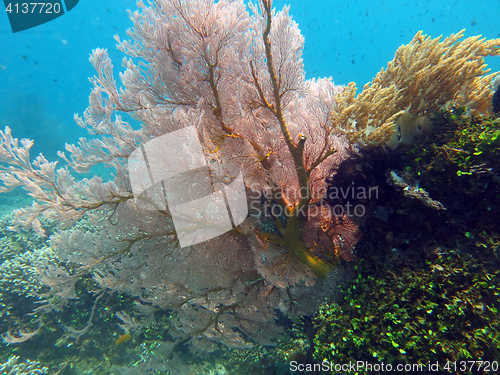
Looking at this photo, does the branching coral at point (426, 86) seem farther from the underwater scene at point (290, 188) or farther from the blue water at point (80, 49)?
the blue water at point (80, 49)

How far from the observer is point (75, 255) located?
3.91m

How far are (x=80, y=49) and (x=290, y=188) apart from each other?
77270 mm

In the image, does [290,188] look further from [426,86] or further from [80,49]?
[80,49]

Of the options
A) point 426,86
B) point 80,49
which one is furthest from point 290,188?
point 80,49

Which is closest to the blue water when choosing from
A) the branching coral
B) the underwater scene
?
the underwater scene

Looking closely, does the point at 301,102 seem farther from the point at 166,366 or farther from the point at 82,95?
the point at 82,95

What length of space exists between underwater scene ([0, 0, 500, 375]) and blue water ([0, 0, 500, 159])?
244 cm

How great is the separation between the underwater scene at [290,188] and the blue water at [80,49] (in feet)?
8.00

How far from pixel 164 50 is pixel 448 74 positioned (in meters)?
3.98

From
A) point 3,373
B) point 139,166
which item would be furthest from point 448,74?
point 3,373

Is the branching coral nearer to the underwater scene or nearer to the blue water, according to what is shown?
the underwater scene

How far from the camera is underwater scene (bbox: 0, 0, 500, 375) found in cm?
242

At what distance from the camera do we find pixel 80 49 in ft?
185

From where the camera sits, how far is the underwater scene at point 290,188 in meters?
2.42
